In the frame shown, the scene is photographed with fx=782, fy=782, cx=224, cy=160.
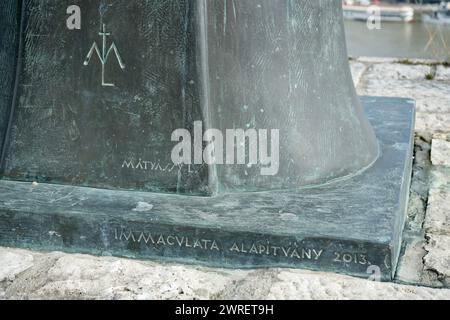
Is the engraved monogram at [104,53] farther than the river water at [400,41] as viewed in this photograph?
No

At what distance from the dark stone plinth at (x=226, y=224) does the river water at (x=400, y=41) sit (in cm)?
326

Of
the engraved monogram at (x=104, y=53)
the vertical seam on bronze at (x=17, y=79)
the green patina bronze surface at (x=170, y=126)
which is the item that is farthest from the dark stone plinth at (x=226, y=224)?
the engraved monogram at (x=104, y=53)

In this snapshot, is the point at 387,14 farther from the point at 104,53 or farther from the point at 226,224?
the point at 226,224

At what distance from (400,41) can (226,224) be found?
18.5 feet

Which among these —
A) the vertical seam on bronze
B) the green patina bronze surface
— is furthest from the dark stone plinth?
the vertical seam on bronze

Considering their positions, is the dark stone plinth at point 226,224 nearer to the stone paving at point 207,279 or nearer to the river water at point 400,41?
the stone paving at point 207,279

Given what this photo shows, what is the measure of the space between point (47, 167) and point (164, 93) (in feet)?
1.44

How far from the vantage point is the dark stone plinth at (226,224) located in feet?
6.45

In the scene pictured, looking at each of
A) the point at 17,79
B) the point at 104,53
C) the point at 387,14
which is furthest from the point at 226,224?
the point at 387,14

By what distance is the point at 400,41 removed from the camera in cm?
729

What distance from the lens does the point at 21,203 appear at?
2193 mm

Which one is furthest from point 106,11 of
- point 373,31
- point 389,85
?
point 373,31

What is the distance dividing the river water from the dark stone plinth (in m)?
3.26

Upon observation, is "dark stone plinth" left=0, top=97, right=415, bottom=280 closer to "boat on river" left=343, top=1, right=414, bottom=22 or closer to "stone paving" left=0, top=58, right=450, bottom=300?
"stone paving" left=0, top=58, right=450, bottom=300
